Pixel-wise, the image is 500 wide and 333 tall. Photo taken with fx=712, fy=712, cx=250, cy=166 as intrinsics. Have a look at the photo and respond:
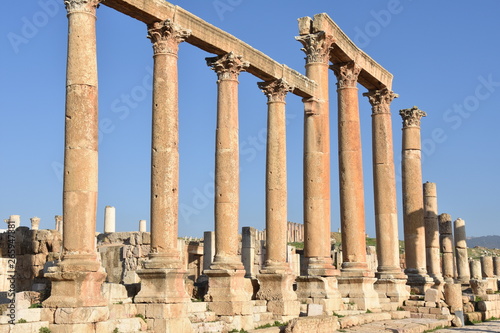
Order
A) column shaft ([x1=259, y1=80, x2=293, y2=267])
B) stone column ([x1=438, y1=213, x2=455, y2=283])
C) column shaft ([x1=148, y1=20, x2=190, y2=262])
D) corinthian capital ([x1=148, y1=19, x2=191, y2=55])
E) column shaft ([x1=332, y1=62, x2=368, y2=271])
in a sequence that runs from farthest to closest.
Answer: stone column ([x1=438, y1=213, x2=455, y2=283]) < column shaft ([x1=332, y1=62, x2=368, y2=271]) < column shaft ([x1=259, y1=80, x2=293, y2=267]) < corinthian capital ([x1=148, y1=19, x2=191, y2=55]) < column shaft ([x1=148, y1=20, x2=190, y2=262])

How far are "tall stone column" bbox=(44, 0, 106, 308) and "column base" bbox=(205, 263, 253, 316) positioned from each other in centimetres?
490

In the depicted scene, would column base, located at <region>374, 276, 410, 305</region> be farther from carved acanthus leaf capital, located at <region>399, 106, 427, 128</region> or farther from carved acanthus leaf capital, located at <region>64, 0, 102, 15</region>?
carved acanthus leaf capital, located at <region>64, 0, 102, 15</region>

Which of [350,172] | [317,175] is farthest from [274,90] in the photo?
[350,172]

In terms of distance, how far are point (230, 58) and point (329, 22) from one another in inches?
230

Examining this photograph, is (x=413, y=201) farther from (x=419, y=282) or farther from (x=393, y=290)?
(x=393, y=290)

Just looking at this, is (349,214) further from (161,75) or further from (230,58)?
(161,75)

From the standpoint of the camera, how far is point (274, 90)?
2370cm

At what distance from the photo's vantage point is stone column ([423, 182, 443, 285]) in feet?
115

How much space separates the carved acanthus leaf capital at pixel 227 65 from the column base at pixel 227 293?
565cm

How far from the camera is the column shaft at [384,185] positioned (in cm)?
2920

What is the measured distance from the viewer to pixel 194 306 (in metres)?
19.0

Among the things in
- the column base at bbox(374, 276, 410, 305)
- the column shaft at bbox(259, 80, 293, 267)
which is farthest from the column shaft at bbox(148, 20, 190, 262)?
the column base at bbox(374, 276, 410, 305)

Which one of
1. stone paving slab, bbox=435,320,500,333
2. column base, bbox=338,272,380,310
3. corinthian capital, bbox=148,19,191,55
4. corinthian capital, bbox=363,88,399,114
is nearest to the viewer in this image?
corinthian capital, bbox=148,19,191,55

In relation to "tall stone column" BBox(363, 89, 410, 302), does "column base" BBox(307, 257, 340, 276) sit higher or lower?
lower
